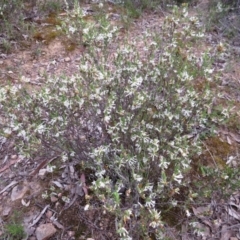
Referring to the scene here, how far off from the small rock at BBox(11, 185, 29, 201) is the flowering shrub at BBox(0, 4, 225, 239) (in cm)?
49

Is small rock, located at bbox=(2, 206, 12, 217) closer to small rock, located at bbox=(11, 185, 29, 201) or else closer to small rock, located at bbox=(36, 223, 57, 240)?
small rock, located at bbox=(11, 185, 29, 201)

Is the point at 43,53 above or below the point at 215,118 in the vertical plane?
below

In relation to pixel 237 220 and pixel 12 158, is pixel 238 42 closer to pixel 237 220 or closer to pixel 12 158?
pixel 237 220

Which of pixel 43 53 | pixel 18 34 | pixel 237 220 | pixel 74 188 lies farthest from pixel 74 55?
pixel 237 220

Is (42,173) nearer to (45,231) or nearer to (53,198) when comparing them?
(53,198)

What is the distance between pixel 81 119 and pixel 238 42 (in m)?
3.21

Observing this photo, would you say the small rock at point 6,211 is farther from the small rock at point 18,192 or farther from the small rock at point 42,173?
the small rock at point 42,173

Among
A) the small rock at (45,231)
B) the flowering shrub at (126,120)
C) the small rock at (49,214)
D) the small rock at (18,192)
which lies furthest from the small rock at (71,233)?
the small rock at (18,192)

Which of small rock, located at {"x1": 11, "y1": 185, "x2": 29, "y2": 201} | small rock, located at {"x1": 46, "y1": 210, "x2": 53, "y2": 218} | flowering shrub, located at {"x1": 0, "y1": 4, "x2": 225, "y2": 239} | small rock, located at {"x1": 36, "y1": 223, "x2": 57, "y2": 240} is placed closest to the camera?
flowering shrub, located at {"x1": 0, "y1": 4, "x2": 225, "y2": 239}

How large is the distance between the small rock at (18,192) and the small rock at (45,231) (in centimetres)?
43

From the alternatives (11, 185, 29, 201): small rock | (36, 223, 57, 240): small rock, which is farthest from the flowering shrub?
(36, 223, 57, 240): small rock

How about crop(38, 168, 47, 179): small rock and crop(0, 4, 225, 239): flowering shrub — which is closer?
crop(0, 4, 225, 239): flowering shrub

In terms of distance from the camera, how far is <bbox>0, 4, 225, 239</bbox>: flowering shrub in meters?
2.49

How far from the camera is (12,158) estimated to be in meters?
3.50
